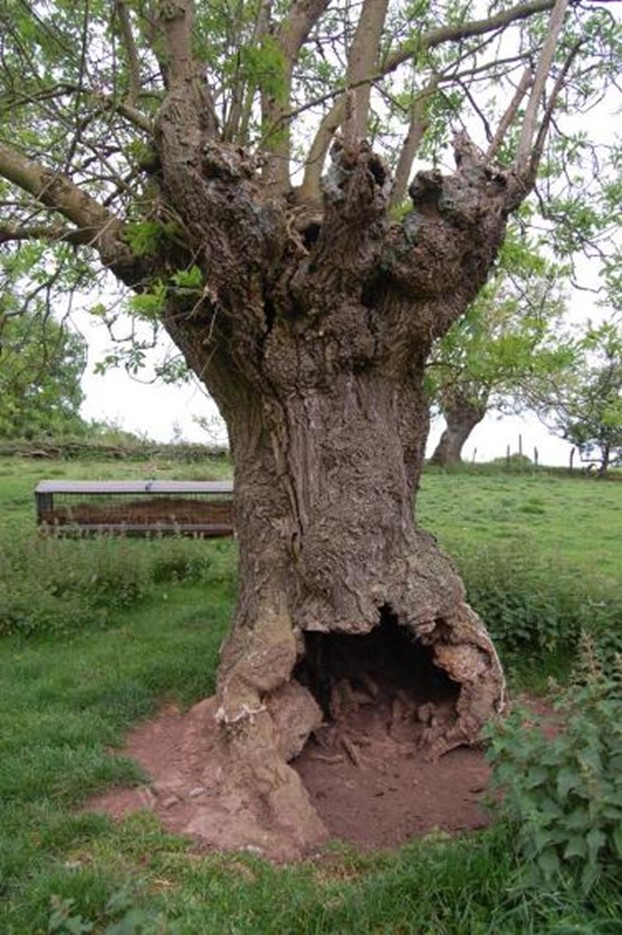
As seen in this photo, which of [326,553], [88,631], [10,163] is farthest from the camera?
[88,631]

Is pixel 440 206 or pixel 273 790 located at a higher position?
pixel 440 206

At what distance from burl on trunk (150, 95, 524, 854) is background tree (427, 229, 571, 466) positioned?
1.91ft

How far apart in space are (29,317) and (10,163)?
7.61ft

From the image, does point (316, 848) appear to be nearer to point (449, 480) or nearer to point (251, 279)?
point (251, 279)

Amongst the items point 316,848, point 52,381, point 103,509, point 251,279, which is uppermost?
point 251,279

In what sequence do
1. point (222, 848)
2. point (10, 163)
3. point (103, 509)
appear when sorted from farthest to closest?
point (103, 509) < point (10, 163) < point (222, 848)

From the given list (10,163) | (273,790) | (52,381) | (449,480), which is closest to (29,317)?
(52,381)

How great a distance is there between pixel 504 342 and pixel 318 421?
62.5 inches

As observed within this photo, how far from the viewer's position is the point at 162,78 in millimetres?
6996

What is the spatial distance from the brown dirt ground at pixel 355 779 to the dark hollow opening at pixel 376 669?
20 cm

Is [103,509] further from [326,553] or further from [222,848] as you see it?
[222,848]

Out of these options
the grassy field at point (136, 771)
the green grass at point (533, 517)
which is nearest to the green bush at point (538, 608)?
the grassy field at point (136, 771)

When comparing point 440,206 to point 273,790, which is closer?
point 273,790

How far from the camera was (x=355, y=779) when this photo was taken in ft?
17.3
